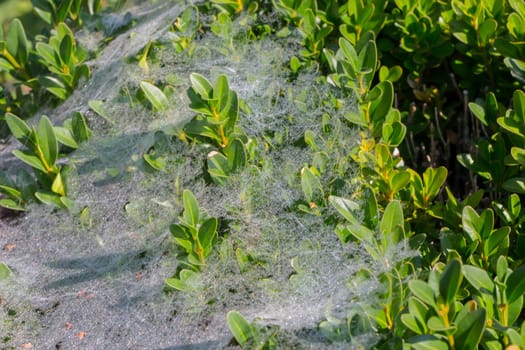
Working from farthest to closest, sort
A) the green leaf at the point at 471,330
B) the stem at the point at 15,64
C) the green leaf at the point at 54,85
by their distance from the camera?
the stem at the point at 15,64
the green leaf at the point at 54,85
the green leaf at the point at 471,330

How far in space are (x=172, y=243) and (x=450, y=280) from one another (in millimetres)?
970

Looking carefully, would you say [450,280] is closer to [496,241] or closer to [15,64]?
[496,241]

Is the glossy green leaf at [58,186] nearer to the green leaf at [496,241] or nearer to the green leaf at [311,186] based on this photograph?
the green leaf at [311,186]

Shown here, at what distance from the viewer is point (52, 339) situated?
2148 millimetres

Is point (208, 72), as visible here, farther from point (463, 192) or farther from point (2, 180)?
point (463, 192)

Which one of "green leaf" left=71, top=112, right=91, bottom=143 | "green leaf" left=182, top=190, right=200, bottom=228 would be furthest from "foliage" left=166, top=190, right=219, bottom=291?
"green leaf" left=71, top=112, right=91, bottom=143

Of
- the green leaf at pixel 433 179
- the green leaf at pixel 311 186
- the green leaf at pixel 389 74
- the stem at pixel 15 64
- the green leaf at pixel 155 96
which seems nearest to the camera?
the green leaf at pixel 311 186

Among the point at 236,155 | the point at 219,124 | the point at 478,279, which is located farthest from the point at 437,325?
the point at 219,124

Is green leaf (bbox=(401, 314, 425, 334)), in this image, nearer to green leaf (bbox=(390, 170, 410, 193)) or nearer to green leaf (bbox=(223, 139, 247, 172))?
green leaf (bbox=(390, 170, 410, 193))

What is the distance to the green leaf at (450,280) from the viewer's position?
1.59m

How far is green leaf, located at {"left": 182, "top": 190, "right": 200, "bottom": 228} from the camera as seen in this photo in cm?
199

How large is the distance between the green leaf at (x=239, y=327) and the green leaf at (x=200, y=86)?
81cm

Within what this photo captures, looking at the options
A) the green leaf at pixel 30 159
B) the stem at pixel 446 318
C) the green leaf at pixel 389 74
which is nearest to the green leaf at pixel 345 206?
the stem at pixel 446 318

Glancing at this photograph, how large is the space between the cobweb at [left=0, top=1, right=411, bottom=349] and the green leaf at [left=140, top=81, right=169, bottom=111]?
0.12ft
